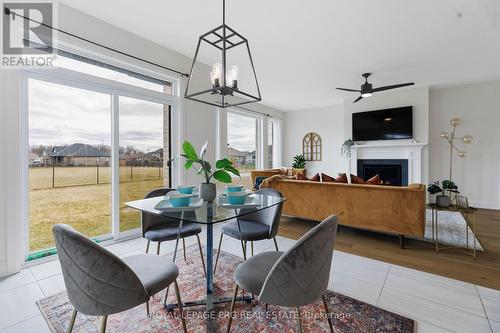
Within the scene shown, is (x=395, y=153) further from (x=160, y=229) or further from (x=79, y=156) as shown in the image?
(x=79, y=156)

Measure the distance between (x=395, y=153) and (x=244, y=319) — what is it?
17.4 feet

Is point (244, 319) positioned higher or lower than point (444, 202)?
lower

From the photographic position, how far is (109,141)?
9.61 ft

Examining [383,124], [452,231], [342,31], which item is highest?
[342,31]

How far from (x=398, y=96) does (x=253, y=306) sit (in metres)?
5.67

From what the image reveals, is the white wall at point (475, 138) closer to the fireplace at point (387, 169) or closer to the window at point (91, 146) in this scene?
the fireplace at point (387, 169)

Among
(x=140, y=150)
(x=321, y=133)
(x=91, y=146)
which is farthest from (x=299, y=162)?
(x=91, y=146)

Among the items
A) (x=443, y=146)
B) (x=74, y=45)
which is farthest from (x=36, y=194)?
(x=443, y=146)

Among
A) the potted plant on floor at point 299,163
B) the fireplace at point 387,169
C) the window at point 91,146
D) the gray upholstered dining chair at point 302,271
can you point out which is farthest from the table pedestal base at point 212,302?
the potted plant on floor at point 299,163

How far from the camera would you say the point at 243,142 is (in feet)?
20.2

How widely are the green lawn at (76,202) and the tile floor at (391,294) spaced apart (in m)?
0.48

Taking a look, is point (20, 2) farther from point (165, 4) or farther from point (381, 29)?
point (381, 29)

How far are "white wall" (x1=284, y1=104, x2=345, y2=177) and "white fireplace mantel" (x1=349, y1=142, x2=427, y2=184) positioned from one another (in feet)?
1.90

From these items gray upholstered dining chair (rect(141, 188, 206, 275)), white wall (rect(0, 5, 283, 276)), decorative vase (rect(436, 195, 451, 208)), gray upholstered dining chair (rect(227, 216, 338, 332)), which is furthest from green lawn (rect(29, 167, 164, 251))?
decorative vase (rect(436, 195, 451, 208))
